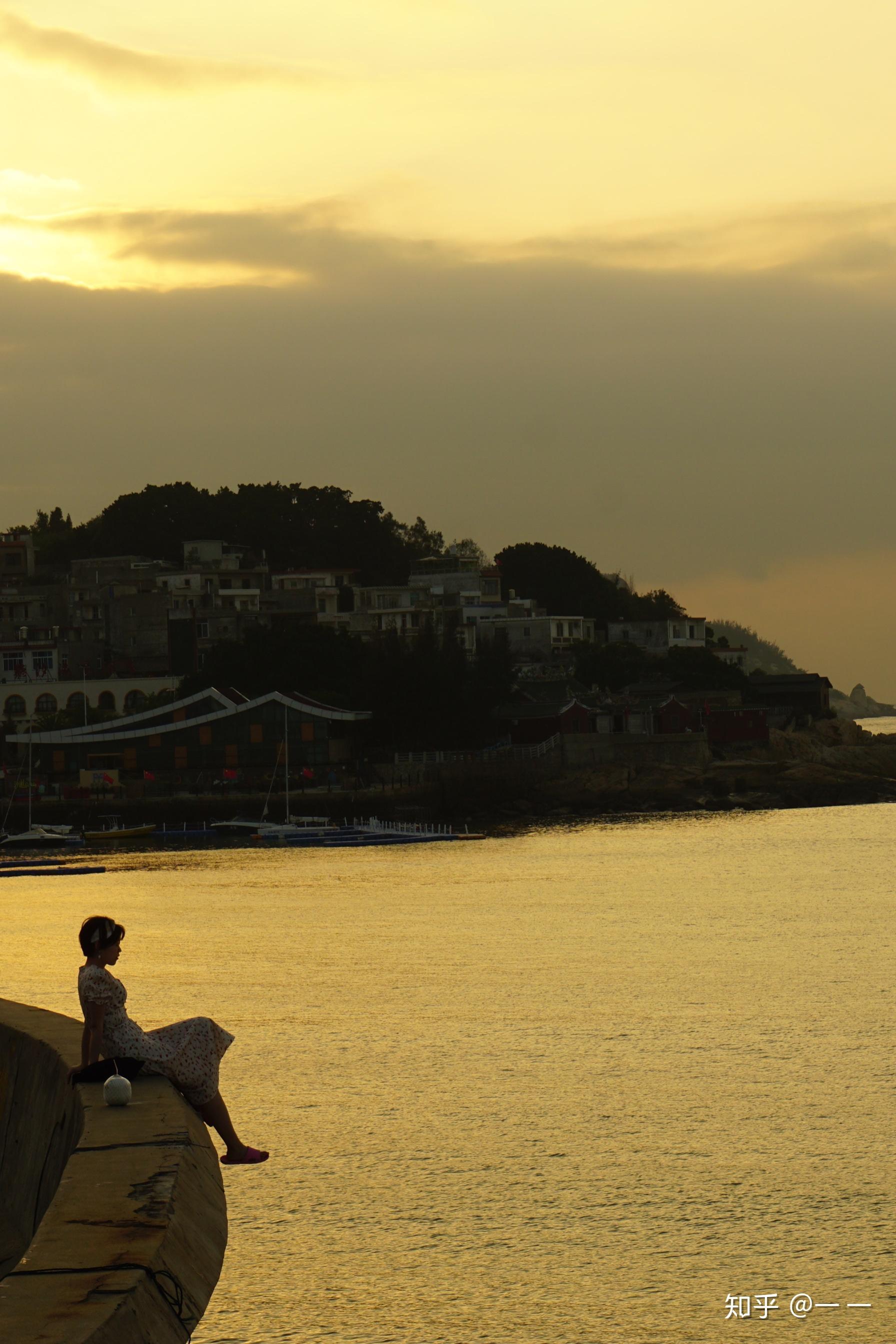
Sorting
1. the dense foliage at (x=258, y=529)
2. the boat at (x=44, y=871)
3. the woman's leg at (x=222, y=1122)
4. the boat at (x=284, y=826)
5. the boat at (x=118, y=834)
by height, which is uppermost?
the dense foliage at (x=258, y=529)

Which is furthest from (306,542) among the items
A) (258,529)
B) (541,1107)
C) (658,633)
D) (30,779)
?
(541,1107)

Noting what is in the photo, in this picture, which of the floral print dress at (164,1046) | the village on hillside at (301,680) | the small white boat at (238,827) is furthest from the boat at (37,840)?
the floral print dress at (164,1046)

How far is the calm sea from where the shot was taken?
11.1 meters

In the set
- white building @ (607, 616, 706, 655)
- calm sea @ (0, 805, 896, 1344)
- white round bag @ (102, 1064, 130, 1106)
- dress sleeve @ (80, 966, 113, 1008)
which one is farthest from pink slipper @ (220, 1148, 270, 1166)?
white building @ (607, 616, 706, 655)

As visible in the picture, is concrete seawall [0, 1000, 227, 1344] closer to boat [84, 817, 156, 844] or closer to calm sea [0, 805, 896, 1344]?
calm sea [0, 805, 896, 1344]

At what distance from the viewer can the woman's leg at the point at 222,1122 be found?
8.60 metres

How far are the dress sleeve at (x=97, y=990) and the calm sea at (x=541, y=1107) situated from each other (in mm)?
3128

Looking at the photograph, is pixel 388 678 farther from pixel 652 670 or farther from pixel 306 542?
pixel 306 542

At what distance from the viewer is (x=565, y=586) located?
367 feet

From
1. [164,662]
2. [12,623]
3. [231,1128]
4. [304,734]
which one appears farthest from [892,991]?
[12,623]

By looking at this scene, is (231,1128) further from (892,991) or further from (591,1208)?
(892,991)

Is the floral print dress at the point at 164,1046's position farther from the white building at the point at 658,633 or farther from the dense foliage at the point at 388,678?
the white building at the point at 658,633

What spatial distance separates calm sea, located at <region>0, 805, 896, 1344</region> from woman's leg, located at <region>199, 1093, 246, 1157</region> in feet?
6.81

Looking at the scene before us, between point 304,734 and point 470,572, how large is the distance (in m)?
34.0
